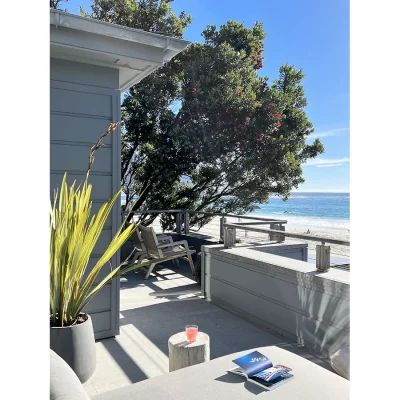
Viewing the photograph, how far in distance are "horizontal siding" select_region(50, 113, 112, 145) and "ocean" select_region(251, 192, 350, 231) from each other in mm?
15273

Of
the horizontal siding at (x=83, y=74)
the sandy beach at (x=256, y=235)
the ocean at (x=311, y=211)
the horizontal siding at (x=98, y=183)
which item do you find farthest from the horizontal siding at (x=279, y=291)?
the ocean at (x=311, y=211)

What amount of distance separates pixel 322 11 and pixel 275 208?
9035 millimetres

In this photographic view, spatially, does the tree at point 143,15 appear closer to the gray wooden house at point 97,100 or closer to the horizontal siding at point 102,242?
the gray wooden house at point 97,100

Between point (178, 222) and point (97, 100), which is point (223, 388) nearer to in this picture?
point (97, 100)

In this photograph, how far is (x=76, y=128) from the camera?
2.26 metres

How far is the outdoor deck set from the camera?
1962 mm

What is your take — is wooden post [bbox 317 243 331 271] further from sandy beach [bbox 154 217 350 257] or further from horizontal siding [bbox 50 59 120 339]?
horizontal siding [bbox 50 59 120 339]

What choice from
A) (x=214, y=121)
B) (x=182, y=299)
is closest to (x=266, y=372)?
(x=182, y=299)

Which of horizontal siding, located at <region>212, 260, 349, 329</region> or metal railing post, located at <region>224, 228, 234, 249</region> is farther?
metal railing post, located at <region>224, 228, 234, 249</region>

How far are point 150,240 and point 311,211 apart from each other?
15.4 metres

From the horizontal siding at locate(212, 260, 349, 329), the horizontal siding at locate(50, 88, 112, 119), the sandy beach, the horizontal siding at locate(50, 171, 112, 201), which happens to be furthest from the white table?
the horizontal siding at locate(50, 88, 112, 119)

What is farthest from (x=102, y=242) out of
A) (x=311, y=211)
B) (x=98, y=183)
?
(x=311, y=211)
